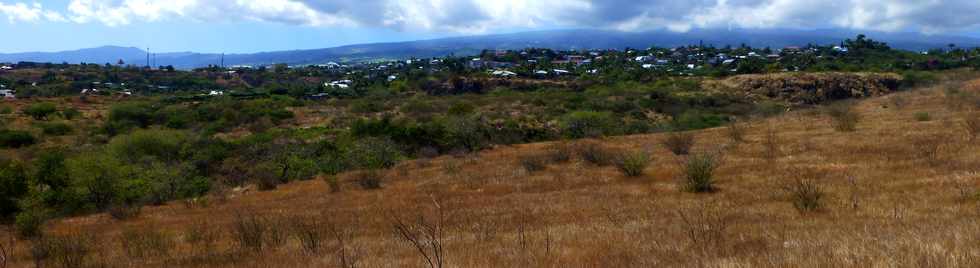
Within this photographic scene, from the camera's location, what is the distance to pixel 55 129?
41.7 metres

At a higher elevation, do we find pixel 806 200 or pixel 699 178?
pixel 806 200

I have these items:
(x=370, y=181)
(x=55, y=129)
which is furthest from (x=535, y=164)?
(x=55, y=129)

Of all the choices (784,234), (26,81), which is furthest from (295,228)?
(26,81)

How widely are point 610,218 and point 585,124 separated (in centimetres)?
2510

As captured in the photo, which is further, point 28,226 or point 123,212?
point 123,212

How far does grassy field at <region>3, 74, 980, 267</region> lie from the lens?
5363 millimetres

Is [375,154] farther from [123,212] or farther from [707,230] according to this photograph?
[707,230]

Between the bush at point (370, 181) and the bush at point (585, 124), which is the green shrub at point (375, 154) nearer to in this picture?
the bush at point (370, 181)

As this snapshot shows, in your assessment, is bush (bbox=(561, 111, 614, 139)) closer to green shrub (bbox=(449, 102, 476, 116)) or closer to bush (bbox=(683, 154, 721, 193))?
green shrub (bbox=(449, 102, 476, 116))

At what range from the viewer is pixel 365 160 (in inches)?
918

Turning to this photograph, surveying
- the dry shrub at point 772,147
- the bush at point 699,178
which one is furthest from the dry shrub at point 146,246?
the dry shrub at point 772,147

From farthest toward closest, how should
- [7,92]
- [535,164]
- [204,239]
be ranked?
[7,92] → [535,164] → [204,239]

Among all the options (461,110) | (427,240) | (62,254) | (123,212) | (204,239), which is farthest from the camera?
(461,110)

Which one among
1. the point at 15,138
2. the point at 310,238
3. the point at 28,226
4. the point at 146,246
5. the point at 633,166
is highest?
the point at 633,166
